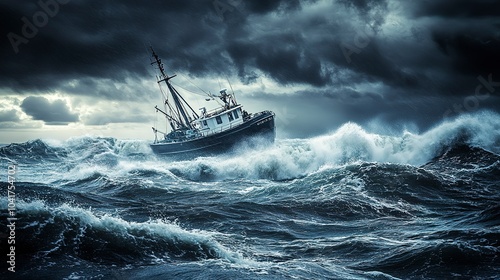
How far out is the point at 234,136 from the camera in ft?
126

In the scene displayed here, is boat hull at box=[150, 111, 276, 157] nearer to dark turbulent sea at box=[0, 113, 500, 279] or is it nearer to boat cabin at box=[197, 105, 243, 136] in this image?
boat cabin at box=[197, 105, 243, 136]

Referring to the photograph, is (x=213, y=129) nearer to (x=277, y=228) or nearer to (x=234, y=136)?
(x=234, y=136)

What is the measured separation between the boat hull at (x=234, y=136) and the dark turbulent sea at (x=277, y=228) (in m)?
15.6

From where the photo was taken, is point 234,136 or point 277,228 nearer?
point 277,228

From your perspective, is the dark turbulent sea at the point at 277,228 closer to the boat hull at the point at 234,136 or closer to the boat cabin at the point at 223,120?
the boat hull at the point at 234,136

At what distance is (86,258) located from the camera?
24.7ft

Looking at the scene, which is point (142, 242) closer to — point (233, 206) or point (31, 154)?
point (233, 206)

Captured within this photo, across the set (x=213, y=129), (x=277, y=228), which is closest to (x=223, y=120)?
(x=213, y=129)

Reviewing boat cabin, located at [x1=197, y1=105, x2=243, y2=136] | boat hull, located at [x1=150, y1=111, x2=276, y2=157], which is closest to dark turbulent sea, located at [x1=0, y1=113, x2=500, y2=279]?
boat hull, located at [x1=150, y1=111, x2=276, y2=157]

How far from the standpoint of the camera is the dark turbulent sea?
24.4ft

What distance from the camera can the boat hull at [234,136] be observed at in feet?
126

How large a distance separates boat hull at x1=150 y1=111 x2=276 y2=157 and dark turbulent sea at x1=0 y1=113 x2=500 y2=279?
51.1ft

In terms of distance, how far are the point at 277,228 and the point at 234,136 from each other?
26.8 meters

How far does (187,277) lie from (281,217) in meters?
7.32
